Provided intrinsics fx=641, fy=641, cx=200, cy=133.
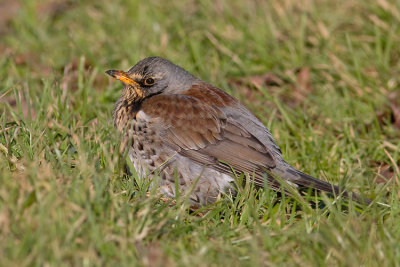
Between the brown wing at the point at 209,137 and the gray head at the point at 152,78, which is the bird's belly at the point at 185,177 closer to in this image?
the brown wing at the point at 209,137

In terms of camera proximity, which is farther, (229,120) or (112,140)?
(229,120)

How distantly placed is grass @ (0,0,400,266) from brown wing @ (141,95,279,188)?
12.7 inches

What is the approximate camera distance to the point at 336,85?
24.6ft

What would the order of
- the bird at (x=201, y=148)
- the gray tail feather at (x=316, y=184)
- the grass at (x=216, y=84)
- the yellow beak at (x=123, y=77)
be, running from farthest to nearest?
the yellow beak at (x=123, y=77) < the bird at (x=201, y=148) < the gray tail feather at (x=316, y=184) < the grass at (x=216, y=84)

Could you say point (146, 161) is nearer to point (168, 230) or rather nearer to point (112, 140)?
point (112, 140)

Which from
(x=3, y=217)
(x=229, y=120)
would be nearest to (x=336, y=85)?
(x=229, y=120)

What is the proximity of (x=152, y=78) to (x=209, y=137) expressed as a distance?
888 mm

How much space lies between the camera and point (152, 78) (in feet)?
19.4

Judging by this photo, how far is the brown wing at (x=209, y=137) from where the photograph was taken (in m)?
5.31

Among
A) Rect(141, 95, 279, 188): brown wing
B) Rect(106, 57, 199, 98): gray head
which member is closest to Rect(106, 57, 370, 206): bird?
Rect(141, 95, 279, 188): brown wing

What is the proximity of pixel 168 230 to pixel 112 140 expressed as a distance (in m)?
1.14

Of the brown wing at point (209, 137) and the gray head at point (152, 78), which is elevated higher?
the gray head at point (152, 78)

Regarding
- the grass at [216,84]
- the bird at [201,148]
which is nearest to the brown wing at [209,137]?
the bird at [201,148]

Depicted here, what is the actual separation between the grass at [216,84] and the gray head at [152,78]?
0.48 meters
